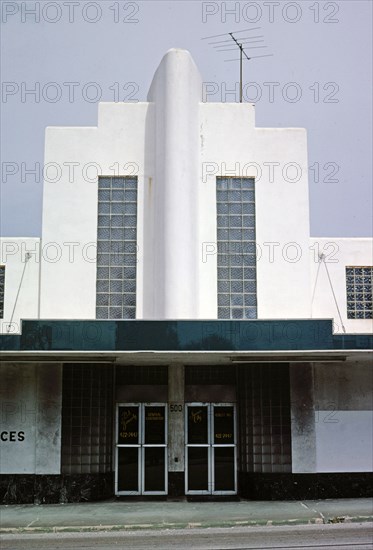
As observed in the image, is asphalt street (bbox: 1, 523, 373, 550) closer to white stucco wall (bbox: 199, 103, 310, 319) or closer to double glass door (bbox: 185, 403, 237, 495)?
double glass door (bbox: 185, 403, 237, 495)

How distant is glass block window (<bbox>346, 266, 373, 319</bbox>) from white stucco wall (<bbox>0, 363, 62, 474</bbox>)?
22.8 feet

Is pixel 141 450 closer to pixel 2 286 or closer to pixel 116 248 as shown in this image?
pixel 116 248

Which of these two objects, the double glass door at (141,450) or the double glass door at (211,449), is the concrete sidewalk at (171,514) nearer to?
the double glass door at (141,450)

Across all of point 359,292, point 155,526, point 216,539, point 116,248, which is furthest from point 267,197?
point 216,539

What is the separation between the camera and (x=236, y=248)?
17.5 meters

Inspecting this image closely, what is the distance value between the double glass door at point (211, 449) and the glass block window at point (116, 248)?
114 inches

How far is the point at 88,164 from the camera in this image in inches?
690

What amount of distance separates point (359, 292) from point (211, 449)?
5062mm

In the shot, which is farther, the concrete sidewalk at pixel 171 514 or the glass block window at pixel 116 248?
the glass block window at pixel 116 248

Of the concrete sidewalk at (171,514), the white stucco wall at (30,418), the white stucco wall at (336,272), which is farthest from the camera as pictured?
the white stucco wall at (336,272)

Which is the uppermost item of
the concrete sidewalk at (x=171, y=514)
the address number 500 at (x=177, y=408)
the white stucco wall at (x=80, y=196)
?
the white stucco wall at (x=80, y=196)

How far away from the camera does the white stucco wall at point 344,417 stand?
16.8m

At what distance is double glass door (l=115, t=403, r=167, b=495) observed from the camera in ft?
56.8

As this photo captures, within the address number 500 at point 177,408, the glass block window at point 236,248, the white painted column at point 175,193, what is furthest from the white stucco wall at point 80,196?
the address number 500 at point 177,408
